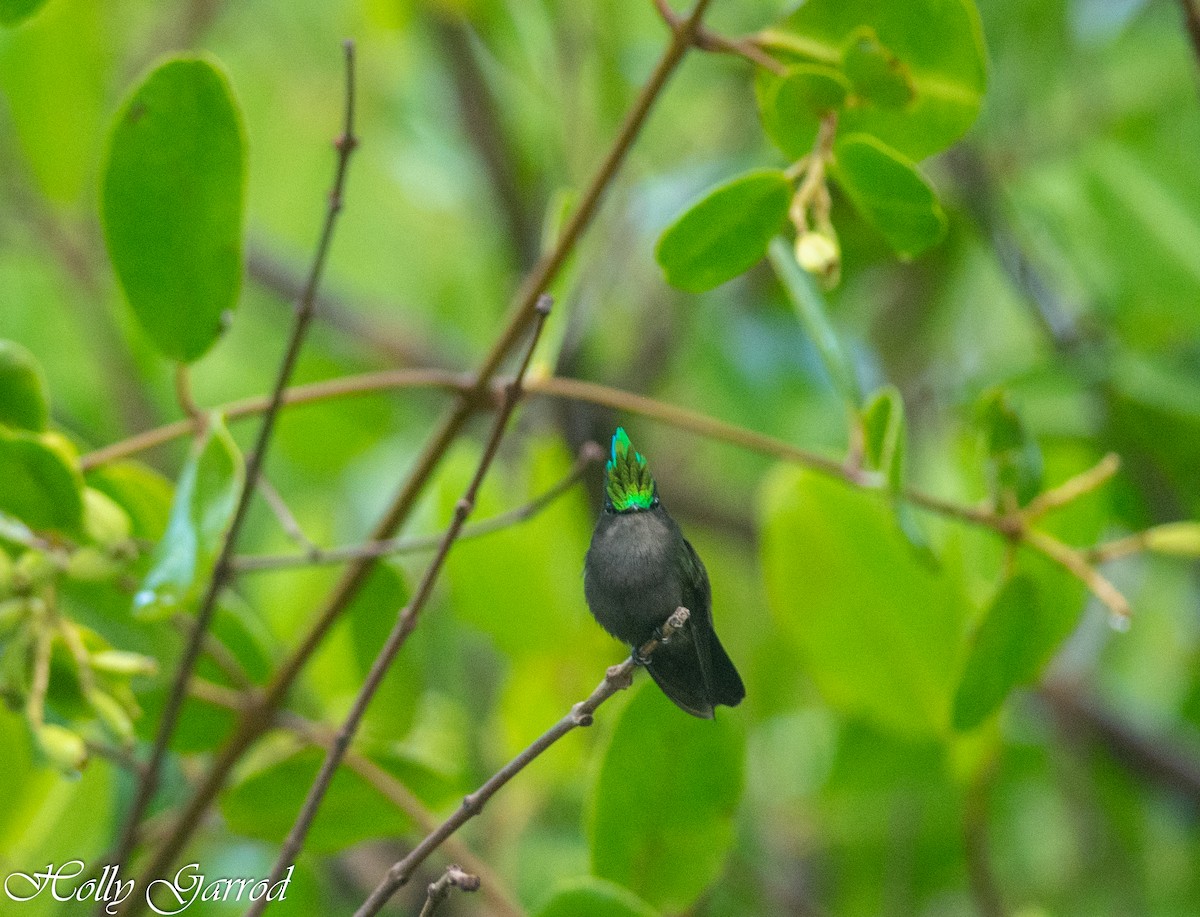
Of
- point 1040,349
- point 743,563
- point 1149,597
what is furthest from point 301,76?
point 1149,597

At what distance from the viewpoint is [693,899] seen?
0.87m

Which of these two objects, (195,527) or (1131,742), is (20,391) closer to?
(195,527)

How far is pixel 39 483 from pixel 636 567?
0.40 metres

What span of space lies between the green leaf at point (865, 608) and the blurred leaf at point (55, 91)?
1108mm

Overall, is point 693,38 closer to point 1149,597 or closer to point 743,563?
point 743,563

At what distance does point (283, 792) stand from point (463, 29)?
145cm

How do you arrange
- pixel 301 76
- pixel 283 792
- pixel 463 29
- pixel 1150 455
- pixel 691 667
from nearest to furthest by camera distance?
pixel 691 667, pixel 283 792, pixel 1150 455, pixel 463 29, pixel 301 76

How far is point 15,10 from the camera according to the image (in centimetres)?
78

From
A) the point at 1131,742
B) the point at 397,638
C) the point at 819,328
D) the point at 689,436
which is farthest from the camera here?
the point at 689,436

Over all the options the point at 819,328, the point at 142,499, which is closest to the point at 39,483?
the point at 142,499

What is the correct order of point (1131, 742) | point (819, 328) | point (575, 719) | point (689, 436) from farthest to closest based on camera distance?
point (689, 436), point (1131, 742), point (819, 328), point (575, 719)

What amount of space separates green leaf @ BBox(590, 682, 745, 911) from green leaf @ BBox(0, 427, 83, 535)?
1.15 ft

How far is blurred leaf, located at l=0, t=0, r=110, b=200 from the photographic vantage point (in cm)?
162

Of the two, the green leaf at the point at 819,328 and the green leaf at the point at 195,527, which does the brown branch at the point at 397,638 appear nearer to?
the green leaf at the point at 195,527
